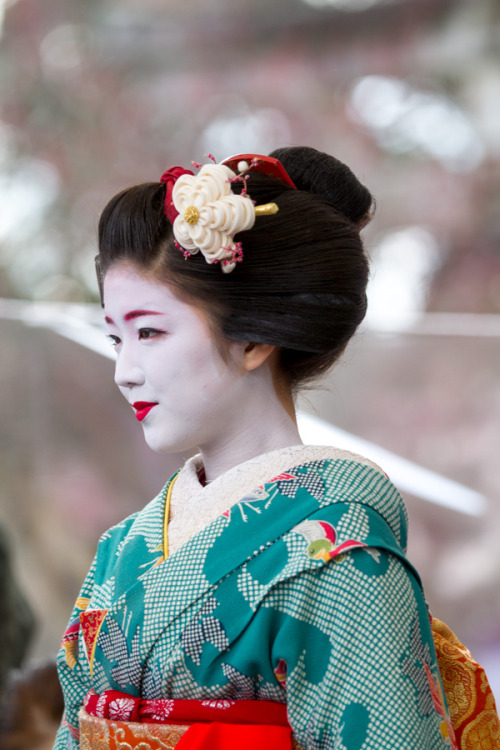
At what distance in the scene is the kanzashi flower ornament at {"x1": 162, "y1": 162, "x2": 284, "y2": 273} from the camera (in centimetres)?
96

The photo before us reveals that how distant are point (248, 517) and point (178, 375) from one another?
201 mm

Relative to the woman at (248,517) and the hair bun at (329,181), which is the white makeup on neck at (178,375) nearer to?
the woman at (248,517)

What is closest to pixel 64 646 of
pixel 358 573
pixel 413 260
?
pixel 358 573

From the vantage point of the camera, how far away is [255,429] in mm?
1088

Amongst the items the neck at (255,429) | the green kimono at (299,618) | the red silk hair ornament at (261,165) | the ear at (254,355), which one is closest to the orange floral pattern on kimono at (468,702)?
the green kimono at (299,618)

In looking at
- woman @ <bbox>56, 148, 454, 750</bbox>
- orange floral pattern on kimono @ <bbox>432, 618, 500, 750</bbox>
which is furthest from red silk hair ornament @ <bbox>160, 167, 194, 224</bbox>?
orange floral pattern on kimono @ <bbox>432, 618, 500, 750</bbox>

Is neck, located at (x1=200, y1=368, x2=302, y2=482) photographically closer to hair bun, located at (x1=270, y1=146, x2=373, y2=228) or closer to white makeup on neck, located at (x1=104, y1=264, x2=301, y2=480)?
white makeup on neck, located at (x1=104, y1=264, x2=301, y2=480)

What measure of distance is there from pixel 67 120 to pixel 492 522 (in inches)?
98.6

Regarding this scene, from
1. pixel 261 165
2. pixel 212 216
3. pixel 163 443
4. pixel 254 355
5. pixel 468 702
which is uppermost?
pixel 261 165

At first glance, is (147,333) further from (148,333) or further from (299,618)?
(299,618)

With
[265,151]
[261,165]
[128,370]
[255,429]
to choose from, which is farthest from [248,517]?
[265,151]

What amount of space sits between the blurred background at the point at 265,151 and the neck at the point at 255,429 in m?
1.85

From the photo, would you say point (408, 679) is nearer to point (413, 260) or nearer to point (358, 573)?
point (358, 573)

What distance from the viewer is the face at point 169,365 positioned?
3.33 feet
